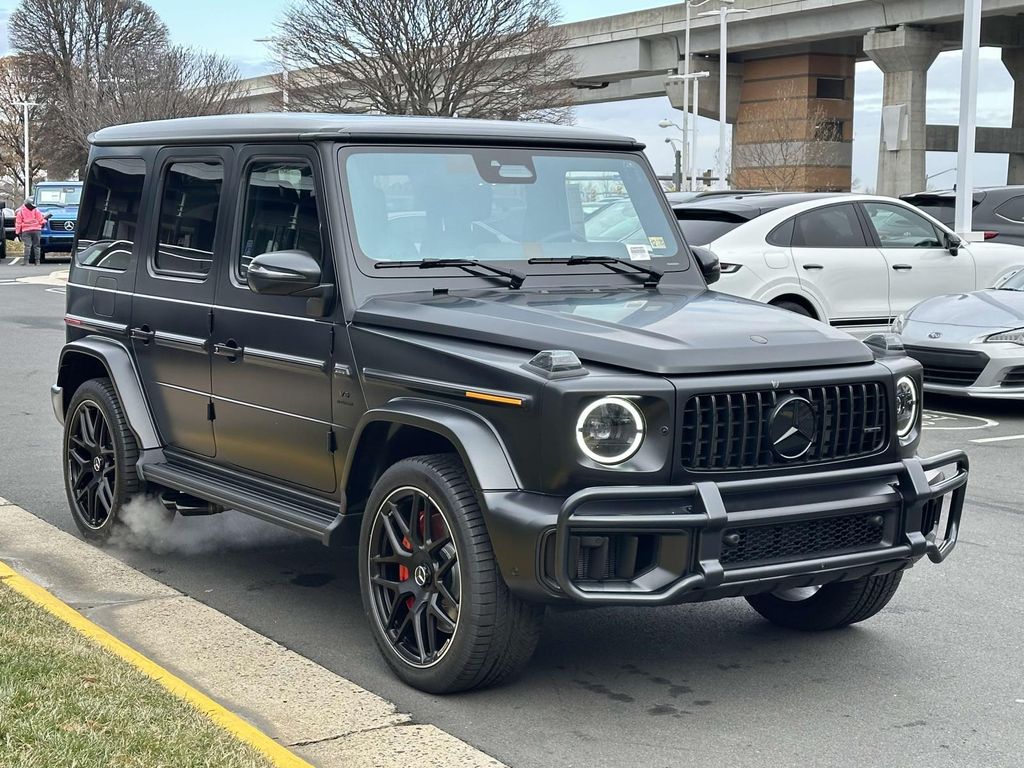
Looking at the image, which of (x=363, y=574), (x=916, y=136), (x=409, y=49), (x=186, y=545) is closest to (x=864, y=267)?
(x=186, y=545)

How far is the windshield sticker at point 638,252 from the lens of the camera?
5.86 m

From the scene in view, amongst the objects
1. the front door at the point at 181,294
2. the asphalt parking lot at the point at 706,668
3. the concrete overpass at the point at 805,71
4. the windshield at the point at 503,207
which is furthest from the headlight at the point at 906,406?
the concrete overpass at the point at 805,71

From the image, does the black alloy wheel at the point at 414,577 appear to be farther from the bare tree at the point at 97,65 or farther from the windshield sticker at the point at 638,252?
the bare tree at the point at 97,65

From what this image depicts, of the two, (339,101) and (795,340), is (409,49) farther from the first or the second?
(795,340)

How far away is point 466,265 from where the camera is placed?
17.9 ft

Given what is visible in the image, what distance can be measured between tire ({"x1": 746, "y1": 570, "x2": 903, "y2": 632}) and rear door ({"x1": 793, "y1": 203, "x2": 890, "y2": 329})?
287 inches

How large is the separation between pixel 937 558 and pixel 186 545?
3725 millimetres

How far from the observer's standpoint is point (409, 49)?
50.1m

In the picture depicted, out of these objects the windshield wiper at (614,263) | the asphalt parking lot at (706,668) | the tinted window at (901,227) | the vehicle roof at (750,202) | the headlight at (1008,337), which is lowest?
the asphalt parking lot at (706,668)

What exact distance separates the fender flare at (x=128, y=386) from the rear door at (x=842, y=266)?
736 centimetres

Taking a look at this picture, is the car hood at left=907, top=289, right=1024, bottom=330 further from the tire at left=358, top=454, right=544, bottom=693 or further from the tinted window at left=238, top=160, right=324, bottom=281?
the tire at left=358, top=454, right=544, bottom=693

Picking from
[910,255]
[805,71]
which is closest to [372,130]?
[910,255]

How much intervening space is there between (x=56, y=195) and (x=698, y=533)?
132 feet

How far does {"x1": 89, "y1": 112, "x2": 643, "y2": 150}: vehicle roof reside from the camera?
5.49 metres
